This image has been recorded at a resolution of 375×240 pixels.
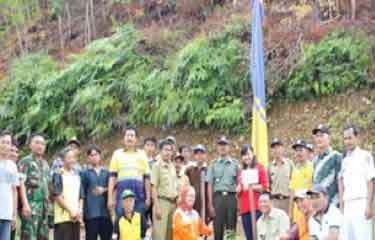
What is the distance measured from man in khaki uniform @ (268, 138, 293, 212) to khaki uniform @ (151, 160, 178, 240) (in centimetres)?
127

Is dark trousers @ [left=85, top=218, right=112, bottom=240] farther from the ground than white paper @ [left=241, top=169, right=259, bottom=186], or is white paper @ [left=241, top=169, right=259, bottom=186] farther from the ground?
white paper @ [left=241, top=169, right=259, bottom=186]

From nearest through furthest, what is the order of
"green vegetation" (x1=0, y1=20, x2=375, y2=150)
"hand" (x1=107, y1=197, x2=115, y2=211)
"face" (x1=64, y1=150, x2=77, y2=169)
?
"face" (x1=64, y1=150, x2=77, y2=169), "hand" (x1=107, y1=197, x2=115, y2=211), "green vegetation" (x1=0, y1=20, x2=375, y2=150)

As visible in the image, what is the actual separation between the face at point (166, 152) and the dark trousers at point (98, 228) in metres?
1.00

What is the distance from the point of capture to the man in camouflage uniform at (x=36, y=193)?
25.7ft

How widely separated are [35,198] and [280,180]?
309 cm

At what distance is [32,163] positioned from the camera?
794cm

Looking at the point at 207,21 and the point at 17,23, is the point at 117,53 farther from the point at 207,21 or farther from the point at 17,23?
the point at 17,23

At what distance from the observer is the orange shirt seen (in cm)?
858

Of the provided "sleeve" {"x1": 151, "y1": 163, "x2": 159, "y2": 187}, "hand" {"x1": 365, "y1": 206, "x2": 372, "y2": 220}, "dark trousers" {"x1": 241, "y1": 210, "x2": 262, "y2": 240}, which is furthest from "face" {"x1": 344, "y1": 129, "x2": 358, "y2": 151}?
"sleeve" {"x1": 151, "y1": 163, "x2": 159, "y2": 187}

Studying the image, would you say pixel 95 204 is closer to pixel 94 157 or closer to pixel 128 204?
pixel 94 157

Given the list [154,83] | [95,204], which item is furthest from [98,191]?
[154,83]

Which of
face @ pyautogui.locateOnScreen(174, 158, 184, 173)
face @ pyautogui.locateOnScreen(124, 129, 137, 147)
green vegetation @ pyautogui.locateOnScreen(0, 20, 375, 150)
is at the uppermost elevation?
green vegetation @ pyautogui.locateOnScreen(0, 20, 375, 150)

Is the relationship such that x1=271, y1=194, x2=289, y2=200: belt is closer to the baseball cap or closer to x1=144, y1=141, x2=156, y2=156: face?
x1=144, y1=141, x2=156, y2=156: face

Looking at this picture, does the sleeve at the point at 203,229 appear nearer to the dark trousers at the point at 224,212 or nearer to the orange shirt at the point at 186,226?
the orange shirt at the point at 186,226
